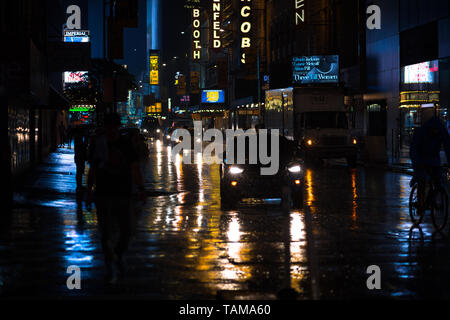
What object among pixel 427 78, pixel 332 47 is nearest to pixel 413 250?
pixel 427 78

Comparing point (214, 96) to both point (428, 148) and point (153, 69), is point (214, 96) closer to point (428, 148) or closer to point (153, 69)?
point (153, 69)

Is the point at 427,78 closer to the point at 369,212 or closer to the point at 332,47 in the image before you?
the point at 332,47

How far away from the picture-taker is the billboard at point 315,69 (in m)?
54.2

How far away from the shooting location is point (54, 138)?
5469 cm

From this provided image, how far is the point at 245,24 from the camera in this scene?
68250 millimetres

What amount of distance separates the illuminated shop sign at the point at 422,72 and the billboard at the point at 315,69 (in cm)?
984

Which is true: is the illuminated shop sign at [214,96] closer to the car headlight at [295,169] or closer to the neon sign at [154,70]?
the neon sign at [154,70]

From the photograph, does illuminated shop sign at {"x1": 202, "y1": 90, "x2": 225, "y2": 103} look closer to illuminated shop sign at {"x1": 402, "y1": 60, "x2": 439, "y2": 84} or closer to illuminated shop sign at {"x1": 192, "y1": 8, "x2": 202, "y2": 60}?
illuminated shop sign at {"x1": 192, "y1": 8, "x2": 202, "y2": 60}

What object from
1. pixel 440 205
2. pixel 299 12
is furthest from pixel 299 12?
pixel 440 205

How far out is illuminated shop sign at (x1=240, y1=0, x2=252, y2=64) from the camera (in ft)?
222

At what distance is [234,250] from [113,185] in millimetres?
2701

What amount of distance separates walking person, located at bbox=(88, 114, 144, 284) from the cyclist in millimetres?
5527

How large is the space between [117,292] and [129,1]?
21.3 metres

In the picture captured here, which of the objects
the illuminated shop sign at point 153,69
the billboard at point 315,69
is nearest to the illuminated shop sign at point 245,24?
the billboard at point 315,69
